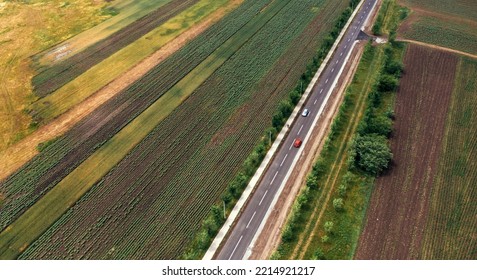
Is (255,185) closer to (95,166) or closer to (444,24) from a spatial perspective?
(95,166)

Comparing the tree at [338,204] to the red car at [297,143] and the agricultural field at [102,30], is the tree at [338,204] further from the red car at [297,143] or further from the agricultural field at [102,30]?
the agricultural field at [102,30]

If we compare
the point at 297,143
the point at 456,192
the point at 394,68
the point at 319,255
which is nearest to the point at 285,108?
the point at 297,143

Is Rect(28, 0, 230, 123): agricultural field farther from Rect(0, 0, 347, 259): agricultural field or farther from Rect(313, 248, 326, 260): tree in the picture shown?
Rect(313, 248, 326, 260): tree

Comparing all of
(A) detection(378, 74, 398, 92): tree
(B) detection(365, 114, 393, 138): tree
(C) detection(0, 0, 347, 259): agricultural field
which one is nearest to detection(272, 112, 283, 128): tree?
(C) detection(0, 0, 347, 259): agricultural field

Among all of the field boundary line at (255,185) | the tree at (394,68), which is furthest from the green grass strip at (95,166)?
the tree at (394,68)

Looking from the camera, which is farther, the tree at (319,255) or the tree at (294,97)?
the tree at (294,97)

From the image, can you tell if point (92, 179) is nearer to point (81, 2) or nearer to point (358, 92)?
point (358, 92)
